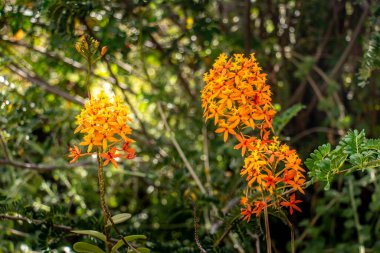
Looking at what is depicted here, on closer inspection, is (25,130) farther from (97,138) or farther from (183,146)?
(97,138)

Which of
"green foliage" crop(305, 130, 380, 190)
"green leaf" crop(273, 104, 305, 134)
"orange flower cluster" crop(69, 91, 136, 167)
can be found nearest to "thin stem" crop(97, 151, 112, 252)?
"orange flower cluster" crop(69, 91, 136, 167)

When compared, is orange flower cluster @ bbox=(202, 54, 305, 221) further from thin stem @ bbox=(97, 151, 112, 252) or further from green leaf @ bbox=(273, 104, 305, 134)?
green leaf @ bbox=(273, 104, 305, 134)

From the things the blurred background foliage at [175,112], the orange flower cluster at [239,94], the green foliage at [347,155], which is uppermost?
the orange flower cluster at [239,94]

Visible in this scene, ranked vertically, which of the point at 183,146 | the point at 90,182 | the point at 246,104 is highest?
the point at 246,104

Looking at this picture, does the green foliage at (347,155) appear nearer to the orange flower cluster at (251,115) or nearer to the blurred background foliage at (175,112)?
the orange flower cluster at (251,115)

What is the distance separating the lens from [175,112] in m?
2.62

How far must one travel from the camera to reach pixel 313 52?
3.13 m

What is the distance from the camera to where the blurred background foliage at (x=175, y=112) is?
1957 millimetres

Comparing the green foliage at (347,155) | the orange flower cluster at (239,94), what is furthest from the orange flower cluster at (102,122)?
the green foliage at (347,155)

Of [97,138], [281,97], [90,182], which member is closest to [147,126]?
[90,182]

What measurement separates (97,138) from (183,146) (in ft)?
4.21

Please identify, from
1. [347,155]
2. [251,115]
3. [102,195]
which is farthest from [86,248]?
[347,155]

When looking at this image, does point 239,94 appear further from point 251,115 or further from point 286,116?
point 286,116

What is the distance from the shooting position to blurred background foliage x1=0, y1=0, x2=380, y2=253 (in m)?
1.96
